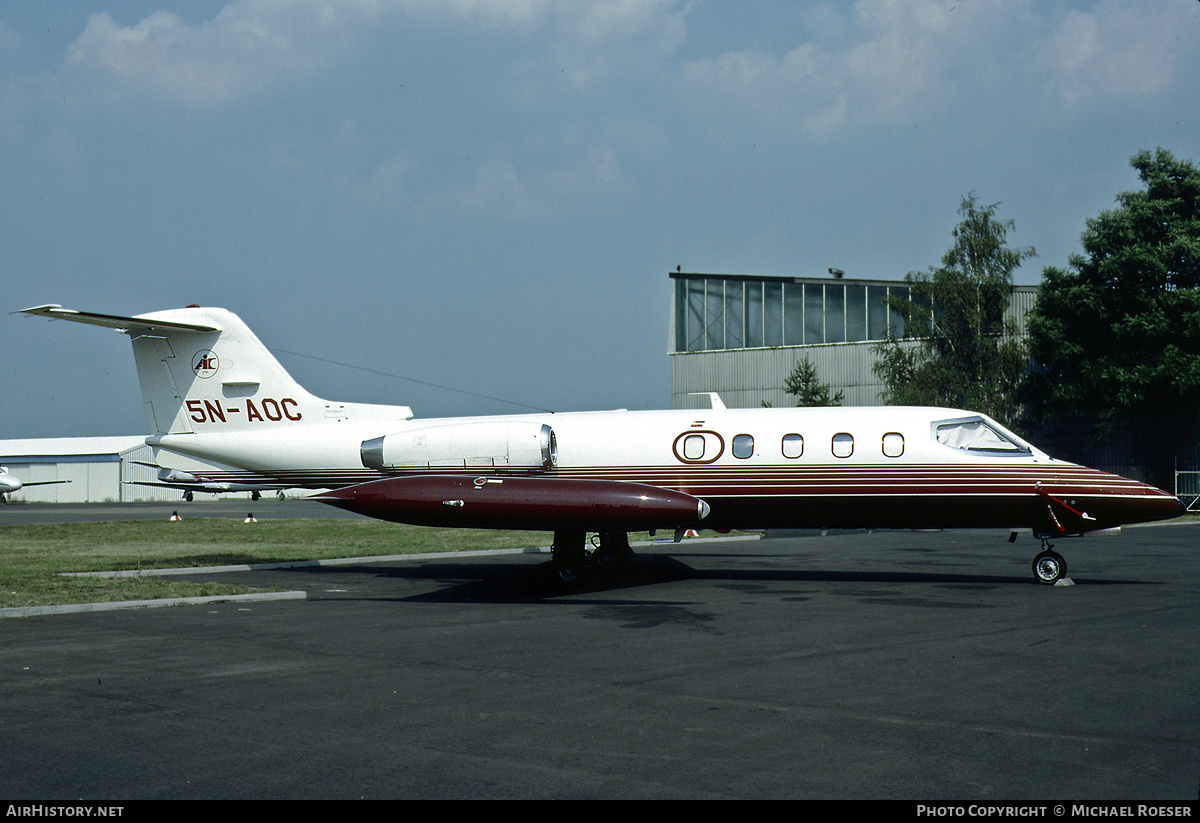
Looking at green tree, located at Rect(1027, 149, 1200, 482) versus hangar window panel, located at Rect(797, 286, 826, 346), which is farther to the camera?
hangar window panel, located at Rect(797, 286, 826, 346)

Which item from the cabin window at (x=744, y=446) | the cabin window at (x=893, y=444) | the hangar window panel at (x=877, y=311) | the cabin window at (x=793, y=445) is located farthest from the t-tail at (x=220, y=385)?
the hangar window panel at (x=877, y=311)

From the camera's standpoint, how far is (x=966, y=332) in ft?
163

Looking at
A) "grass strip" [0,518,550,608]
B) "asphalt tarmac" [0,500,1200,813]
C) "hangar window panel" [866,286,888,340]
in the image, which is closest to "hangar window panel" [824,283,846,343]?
"hangar window panel" [866,286,888,340]

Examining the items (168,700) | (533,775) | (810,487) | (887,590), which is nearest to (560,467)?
(810,487)

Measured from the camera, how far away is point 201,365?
2034 cm

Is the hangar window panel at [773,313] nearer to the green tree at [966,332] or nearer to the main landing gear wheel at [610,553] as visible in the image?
the green tree at [966,332]

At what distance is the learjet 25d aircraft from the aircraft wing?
0.04 metres

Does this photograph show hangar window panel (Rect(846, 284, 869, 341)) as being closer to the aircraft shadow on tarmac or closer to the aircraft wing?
the aircraft shadow on tarmac

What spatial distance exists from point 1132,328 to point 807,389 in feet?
49.4

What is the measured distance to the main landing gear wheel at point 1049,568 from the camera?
17.0 meters

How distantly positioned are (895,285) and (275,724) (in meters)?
46.6

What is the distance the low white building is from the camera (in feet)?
271

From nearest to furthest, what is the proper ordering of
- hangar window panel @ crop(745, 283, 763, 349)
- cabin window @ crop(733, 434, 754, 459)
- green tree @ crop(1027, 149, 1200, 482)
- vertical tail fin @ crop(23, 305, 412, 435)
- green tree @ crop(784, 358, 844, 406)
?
1. cabin window @ crop(733, 434, 754, 459)
2. vertical tail fin @ crop(23, 305, 412, 435)
3. green tree @ crop(784, 358, 844, 406)
4. green tree @ crop(1027, 149, 1200, 482)
5. hangar window panel @ crop(745, 283, 763, 349)

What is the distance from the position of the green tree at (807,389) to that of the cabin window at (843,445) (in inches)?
1013
